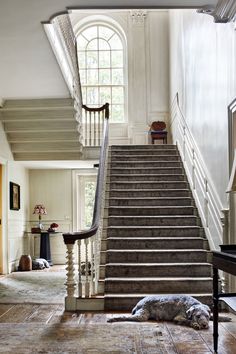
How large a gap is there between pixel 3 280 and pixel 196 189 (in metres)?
3.50

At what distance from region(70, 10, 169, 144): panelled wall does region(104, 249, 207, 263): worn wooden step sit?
538cm

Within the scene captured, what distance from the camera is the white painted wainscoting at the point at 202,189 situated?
577 centimetres

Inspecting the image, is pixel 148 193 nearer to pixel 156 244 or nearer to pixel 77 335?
pixel 156 244

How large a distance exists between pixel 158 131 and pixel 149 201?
11.8 feet

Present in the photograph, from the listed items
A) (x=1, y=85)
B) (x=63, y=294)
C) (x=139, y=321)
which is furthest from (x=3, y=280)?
(x=139, y=321)

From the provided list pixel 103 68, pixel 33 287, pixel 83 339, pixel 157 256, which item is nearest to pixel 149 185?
pixel 157 256

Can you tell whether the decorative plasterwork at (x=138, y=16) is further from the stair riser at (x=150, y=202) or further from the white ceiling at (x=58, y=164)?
the stair riser at (x=150, y=202)

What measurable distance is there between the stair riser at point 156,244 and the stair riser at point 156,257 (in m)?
0.25

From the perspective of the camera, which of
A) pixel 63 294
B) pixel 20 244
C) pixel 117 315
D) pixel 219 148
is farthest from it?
pixel 20 244

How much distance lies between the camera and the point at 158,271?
5953 millimetres

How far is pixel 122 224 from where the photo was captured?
7047mm

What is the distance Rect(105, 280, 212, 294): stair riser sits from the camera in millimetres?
5574

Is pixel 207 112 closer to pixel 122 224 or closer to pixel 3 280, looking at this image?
pixel 122 224

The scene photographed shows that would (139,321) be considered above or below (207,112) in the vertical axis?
below
